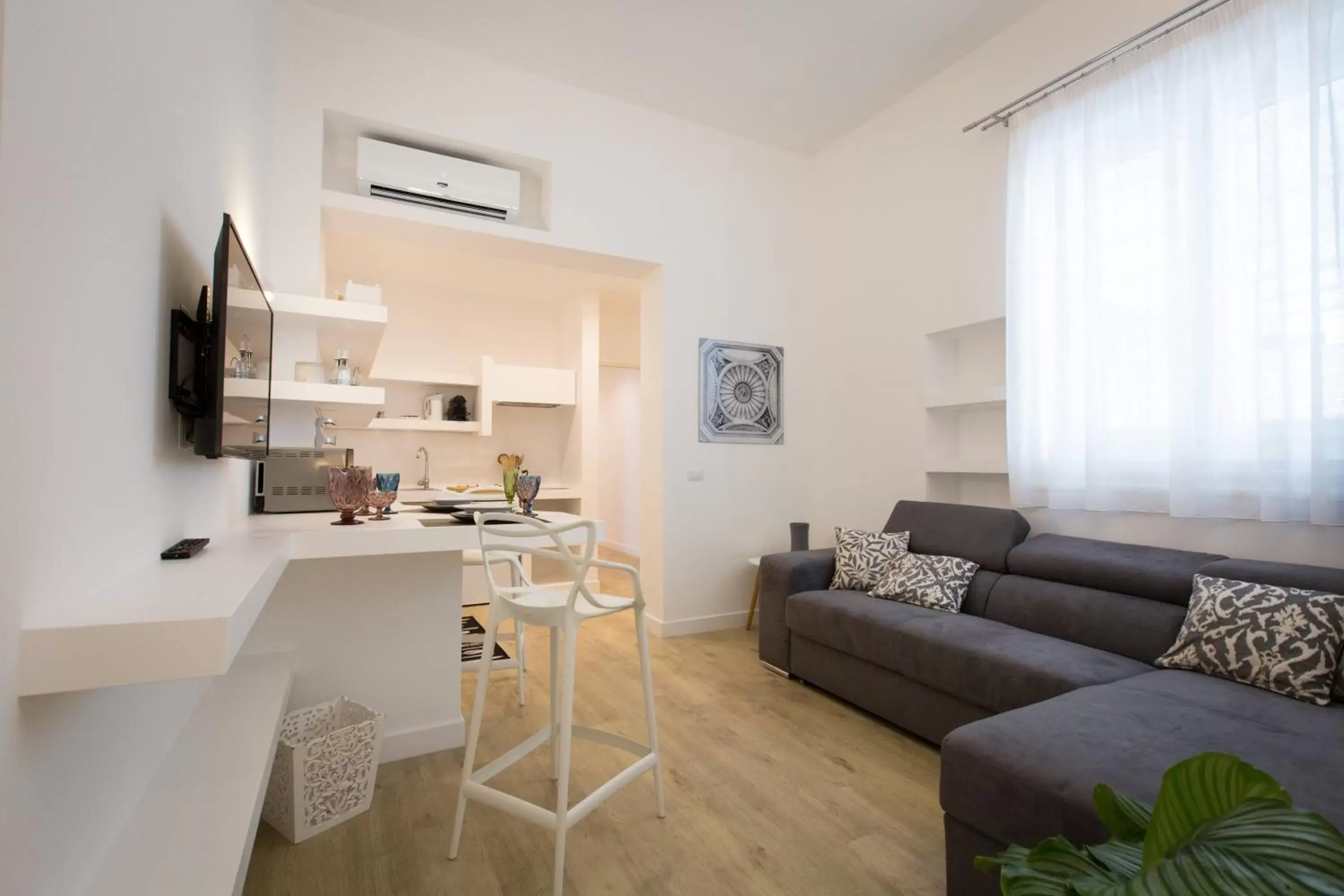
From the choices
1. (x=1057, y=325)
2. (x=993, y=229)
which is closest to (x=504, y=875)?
(x=1057, y=325)

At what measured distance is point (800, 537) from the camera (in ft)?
13.6

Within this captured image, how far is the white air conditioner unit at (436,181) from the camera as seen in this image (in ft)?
10.6

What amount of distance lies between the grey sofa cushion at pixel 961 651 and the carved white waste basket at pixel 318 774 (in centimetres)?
190

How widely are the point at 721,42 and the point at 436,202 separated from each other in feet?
5.77

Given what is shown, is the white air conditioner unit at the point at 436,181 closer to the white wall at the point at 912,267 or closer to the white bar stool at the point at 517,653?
the white bar stool at the point at 517,653

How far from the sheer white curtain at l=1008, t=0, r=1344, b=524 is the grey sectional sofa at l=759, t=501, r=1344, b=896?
34 cm

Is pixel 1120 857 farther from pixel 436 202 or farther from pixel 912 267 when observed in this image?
pixel 436 202

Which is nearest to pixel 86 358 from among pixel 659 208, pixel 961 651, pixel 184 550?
pixel 184 550

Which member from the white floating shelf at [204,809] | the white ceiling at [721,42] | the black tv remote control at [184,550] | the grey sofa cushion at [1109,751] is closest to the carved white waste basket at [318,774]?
the white floating shelf at [204,809]

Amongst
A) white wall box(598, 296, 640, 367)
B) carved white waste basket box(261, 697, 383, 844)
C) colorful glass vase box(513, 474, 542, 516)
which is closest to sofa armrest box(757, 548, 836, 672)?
colorful glass vase box(513, 474, 542, 516)

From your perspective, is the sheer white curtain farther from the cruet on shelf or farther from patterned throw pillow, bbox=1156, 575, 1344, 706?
the cruet on shelf

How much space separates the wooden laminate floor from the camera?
1.70 m

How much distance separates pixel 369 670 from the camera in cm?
229

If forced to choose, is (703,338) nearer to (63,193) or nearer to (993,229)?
(993,229)
